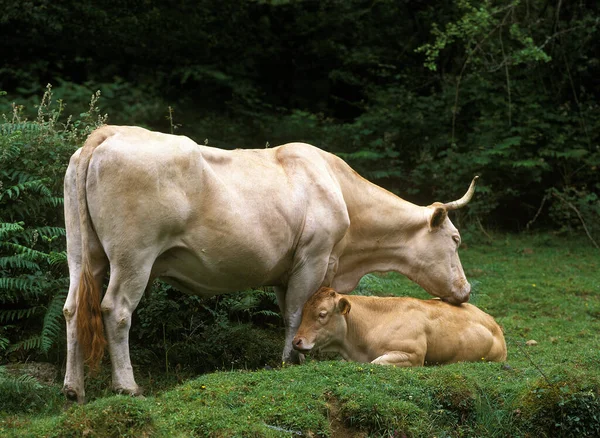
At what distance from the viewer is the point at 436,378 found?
24.7 feet

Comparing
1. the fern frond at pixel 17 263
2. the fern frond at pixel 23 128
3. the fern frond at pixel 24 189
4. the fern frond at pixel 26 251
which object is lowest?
the fern frond at pixel 17 263

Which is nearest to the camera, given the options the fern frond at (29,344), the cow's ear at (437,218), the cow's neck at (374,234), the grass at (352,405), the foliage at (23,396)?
the grass at (352,405)

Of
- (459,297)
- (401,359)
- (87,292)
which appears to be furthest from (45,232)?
(459,297)

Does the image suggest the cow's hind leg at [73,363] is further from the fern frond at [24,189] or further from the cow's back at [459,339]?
the cow's back at [459,339]

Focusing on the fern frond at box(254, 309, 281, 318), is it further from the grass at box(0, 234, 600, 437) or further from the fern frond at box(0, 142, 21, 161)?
the fern frond at box(0, 142, 21, 161)

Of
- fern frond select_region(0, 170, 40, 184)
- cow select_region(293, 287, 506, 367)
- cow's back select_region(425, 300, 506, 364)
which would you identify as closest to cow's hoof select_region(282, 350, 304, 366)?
cow select_region(293, 287, 506, 367)

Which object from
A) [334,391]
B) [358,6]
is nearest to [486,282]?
[334,391]

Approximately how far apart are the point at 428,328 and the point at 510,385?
137cm

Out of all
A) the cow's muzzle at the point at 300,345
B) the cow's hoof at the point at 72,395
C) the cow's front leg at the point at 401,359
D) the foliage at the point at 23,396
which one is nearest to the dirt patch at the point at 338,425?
the cow's muzzle at the point at 300,345

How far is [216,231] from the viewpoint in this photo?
7.68m

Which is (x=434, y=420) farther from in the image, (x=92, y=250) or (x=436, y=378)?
(x=92, y=250)

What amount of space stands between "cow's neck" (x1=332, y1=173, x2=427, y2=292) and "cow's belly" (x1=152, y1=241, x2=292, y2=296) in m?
1.14

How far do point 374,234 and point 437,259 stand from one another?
2.56 feet

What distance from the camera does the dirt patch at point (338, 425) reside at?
671 cm
